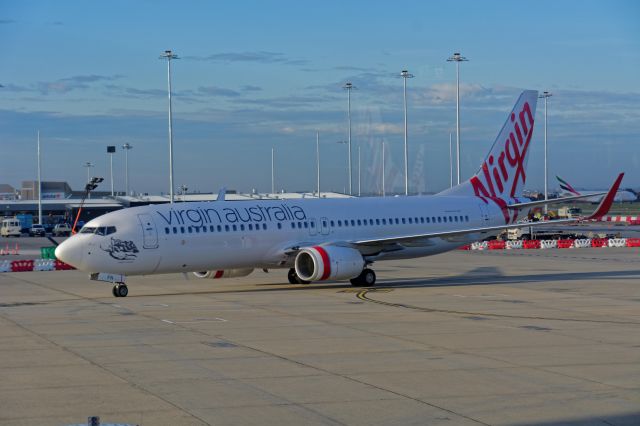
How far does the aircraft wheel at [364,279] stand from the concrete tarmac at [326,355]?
60.6 inches

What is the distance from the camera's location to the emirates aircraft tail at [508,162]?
48.2m

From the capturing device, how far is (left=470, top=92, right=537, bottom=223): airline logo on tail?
48219 millimetres

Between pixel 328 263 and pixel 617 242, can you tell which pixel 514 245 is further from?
pixel 328 263

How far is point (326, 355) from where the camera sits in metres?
A: 21.1

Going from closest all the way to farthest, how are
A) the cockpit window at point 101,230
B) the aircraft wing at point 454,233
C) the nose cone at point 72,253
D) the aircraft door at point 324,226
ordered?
the nose cone at point 72,253
the cockpit window at point 101,230
the aircraft wing at point 454,233
the aircraft door at point 324,226

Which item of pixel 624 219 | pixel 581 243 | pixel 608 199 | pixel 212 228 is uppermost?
pixel 608 199

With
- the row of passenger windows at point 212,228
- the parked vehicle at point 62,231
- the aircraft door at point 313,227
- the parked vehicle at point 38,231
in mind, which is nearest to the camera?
the row of passenger windows at point 212,228

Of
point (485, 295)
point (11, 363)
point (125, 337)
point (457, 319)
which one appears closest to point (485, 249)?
point (485, 295)

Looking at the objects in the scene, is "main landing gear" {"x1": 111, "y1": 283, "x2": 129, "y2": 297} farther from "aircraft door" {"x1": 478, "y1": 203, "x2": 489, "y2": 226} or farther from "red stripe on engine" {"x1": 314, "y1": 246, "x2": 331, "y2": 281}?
"aircraft door" {"x1": 478, "y1": 203, "x2": 489, "y2": 226}

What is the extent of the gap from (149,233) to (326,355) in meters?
16.8

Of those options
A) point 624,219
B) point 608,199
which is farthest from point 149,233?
point 624,219

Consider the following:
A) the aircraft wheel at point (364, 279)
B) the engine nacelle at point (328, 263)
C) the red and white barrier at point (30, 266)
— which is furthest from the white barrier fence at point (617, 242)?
the red and white barrier at point (30, 266)

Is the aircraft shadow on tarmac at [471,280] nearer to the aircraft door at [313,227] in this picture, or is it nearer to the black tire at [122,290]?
the black tire at [122,290]

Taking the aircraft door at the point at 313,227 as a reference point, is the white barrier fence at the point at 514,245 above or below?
below
